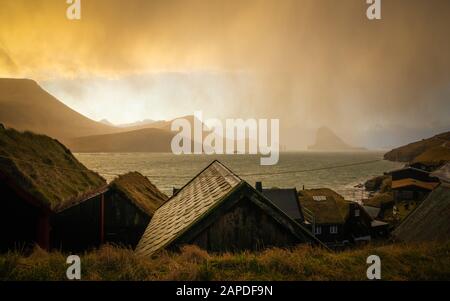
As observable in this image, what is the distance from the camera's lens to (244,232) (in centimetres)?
754

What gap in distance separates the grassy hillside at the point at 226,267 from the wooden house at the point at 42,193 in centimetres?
476

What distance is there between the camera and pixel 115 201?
19.3 m

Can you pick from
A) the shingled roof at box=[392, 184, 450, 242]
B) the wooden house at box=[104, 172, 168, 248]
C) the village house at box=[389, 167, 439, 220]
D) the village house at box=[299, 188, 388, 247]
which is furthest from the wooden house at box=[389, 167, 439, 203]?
the wooden house at box=[104, 172, 168, 248]

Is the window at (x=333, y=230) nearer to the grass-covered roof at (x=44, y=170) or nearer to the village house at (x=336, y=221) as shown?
the village house at (x=336, y=221)

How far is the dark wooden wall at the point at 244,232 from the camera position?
7.35 metres

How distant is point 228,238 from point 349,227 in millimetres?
53085

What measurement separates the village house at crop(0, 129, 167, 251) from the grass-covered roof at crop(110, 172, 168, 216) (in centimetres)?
10

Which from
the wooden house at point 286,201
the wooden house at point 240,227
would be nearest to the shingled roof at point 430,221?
the wooden house at point 240,227

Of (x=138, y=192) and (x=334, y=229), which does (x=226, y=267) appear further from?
(x=334, y=229)

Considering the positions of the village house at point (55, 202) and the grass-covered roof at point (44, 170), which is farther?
the grass-covered roof at point (44, 170)

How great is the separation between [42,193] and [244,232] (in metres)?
9.66
